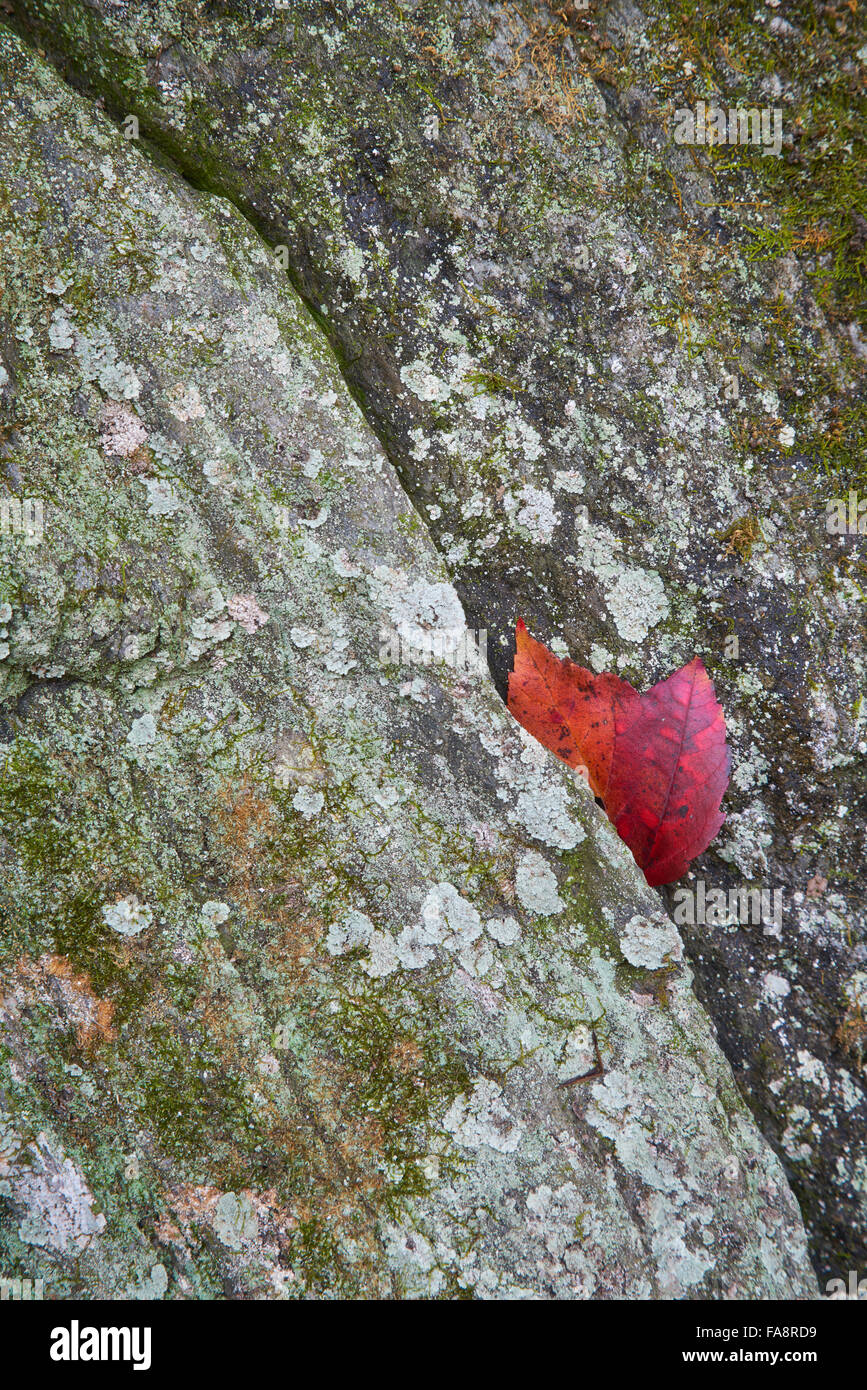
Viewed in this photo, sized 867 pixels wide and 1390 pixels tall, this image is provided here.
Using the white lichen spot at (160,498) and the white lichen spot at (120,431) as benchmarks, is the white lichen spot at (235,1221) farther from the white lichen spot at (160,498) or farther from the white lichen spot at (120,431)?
the white lichen spot at (120,431)

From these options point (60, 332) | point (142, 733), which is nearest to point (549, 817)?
point (142, 733)

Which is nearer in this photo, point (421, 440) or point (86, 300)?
point (86, 300)

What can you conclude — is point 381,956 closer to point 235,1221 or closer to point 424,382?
point 235,1221

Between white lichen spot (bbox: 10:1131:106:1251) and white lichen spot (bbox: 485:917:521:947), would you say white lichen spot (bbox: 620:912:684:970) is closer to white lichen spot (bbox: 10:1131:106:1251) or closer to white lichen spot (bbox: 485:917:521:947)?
white lichen spot (bbox: 485:917:521:947)

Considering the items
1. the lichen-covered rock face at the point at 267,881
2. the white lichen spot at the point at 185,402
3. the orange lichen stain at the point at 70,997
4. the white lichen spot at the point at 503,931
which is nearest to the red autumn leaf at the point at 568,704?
the lichen-covered rock face at the point at 267,881

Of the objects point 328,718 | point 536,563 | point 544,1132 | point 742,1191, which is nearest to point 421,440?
point 536,563

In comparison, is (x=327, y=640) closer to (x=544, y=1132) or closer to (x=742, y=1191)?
(x=544, y=1132)
